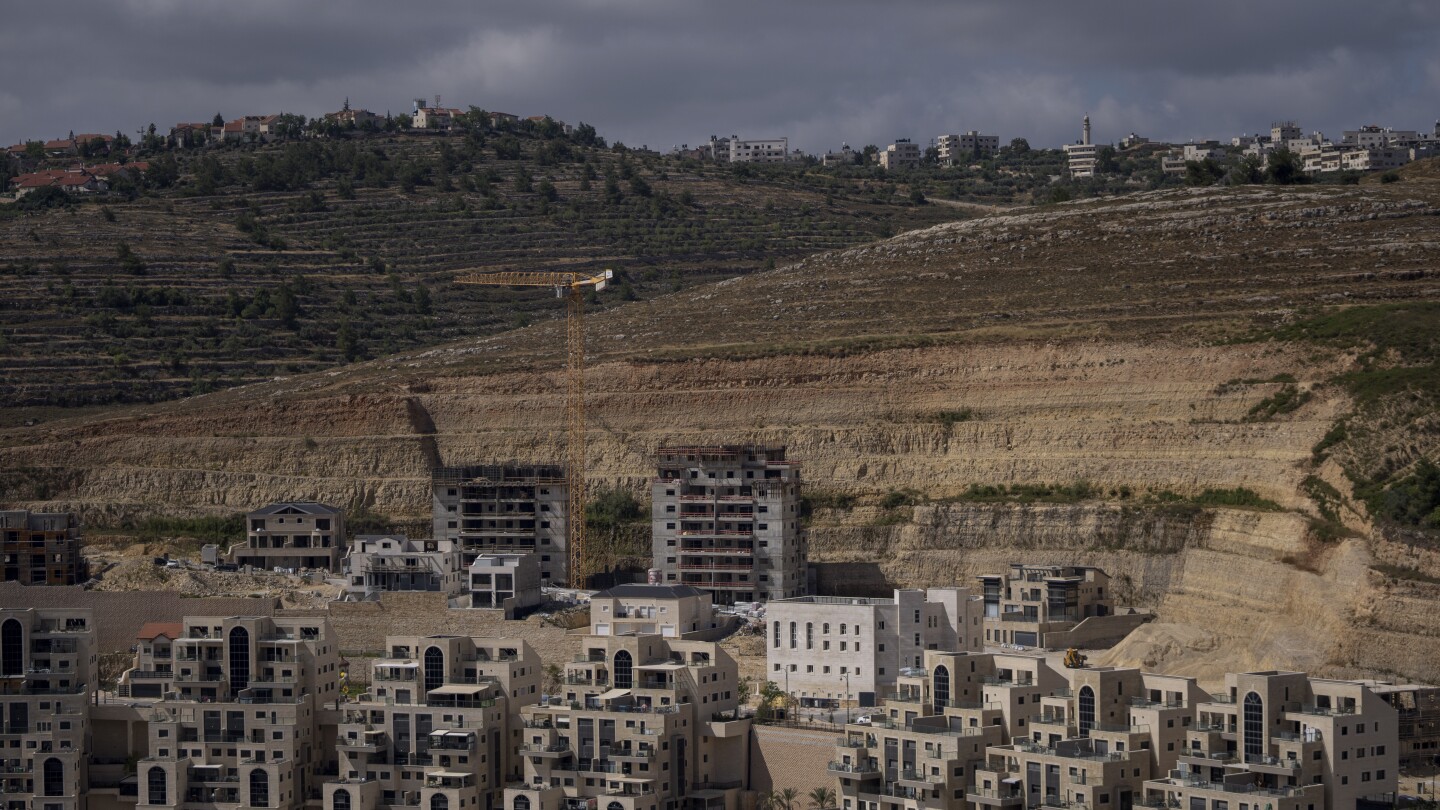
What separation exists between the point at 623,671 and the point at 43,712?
15236 millimetres

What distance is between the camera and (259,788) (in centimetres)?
6544

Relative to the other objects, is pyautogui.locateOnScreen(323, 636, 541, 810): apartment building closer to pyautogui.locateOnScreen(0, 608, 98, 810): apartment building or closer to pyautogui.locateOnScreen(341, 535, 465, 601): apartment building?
pyautogui.locateOnScreen(0, 608, 98, 810): apartment building

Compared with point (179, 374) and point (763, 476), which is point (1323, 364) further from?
point (179, 374)

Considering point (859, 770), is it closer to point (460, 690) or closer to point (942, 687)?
point (942, 687)

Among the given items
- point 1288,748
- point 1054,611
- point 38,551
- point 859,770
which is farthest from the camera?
point 38,551

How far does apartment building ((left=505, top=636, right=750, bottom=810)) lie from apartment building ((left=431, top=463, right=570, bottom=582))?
981 inches

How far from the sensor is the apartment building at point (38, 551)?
293ft

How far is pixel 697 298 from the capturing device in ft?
Result: 375

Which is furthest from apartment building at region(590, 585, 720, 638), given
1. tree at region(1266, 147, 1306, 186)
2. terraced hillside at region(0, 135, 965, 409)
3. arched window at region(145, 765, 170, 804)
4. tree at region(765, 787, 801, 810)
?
tree at region(1266, 147, 1306, 186)

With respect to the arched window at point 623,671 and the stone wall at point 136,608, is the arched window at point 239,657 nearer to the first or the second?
the arched window at point 623,671

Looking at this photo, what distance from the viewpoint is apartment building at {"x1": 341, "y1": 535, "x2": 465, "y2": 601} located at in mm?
86562

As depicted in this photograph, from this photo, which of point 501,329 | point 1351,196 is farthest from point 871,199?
point 1351,196

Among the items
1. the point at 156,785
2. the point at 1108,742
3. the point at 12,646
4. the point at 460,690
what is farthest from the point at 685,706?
the point at 12,646

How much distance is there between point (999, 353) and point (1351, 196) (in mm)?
18638
